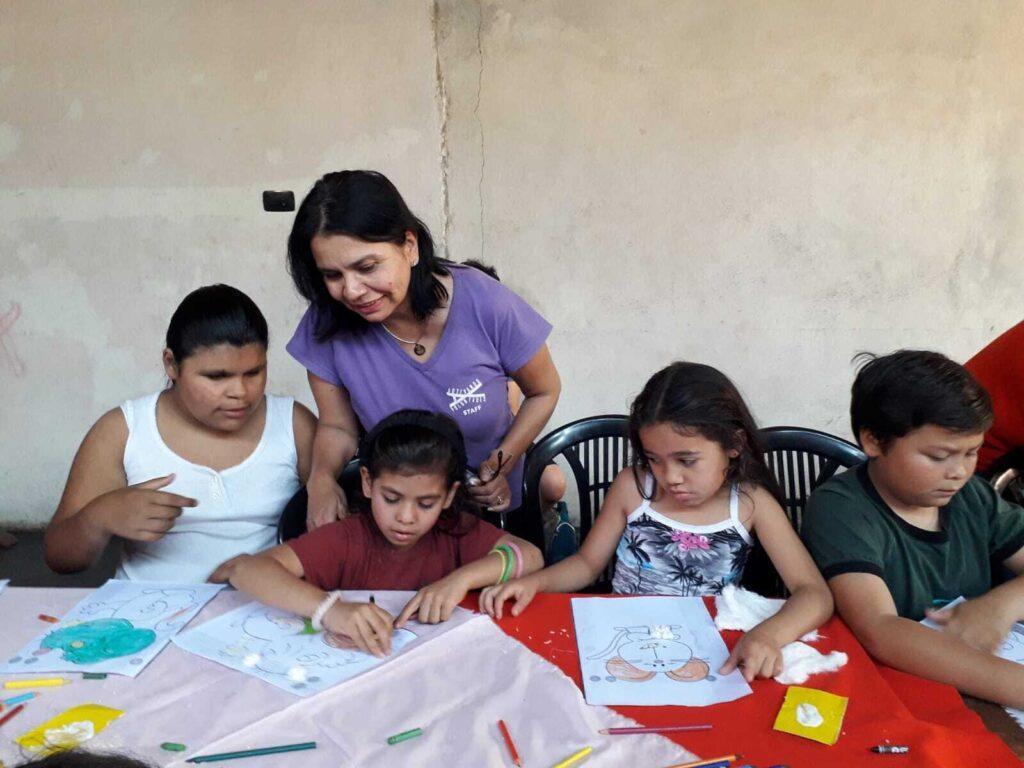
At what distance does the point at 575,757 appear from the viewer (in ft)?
3.67

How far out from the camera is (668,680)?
1316 millimetres

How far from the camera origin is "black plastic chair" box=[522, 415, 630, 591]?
2.32 metres

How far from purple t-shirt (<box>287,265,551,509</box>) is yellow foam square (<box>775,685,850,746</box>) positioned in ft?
3.57

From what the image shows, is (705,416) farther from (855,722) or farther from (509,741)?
(509,741)

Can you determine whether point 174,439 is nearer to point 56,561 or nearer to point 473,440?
point 56,561

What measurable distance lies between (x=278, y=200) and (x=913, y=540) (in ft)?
9.43

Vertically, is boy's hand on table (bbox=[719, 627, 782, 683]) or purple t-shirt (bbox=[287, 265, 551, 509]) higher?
purple t-shirt (bbox=[287, 265, 551, 509])

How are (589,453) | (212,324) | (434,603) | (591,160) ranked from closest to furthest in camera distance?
(434,603)
(212,324)
(589,453)
(591,160)

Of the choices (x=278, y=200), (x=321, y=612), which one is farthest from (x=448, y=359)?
(x=278, y=200)

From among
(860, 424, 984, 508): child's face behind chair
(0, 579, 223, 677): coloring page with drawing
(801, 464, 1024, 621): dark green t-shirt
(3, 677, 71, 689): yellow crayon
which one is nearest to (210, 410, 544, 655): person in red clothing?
(0, 579, 223, 677): coloring page with drawing

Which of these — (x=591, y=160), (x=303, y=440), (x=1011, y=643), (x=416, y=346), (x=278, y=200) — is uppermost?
(x=591, y=160)

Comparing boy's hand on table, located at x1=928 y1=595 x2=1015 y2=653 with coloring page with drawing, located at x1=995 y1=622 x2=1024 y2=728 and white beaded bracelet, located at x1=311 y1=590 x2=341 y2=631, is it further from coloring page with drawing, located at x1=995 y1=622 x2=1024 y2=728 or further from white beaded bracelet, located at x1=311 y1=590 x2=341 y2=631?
white beaded bracelet, located at x1=311 y1=590 x2=341 y2=631

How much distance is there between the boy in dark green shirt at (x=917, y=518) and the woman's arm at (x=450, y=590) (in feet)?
2.09

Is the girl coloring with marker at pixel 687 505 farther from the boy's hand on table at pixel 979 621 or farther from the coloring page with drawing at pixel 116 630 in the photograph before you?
the coloring page with drawing at pixel 116 630
